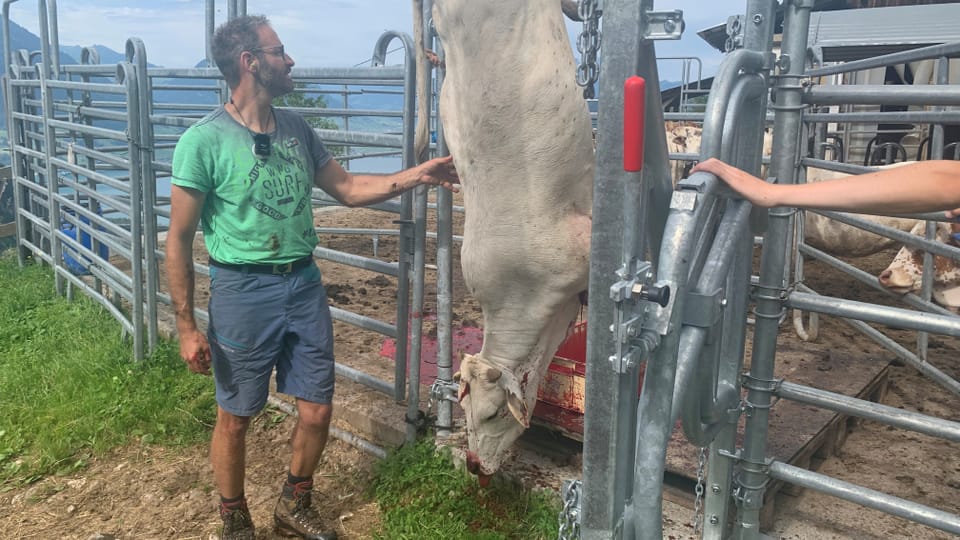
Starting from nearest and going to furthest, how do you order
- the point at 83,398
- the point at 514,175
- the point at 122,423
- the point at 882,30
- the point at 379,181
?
1. the point at 514,175
2. the point at 379,181
3. the point at 122,423
4. the point at 83,398
5. the point at 882,30

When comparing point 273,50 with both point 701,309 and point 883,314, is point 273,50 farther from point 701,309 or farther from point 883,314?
point 883,314

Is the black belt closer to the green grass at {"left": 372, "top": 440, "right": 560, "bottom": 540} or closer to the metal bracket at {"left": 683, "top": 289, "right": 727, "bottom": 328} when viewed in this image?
the green grass at {"left": 372, "top": 440, "right": 560, "bottom": 540}

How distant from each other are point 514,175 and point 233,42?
4.08 ft

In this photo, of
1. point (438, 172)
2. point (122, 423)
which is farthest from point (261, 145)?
point (122, 423)

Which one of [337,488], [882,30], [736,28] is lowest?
[337,488]

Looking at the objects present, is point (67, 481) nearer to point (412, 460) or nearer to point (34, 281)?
point (412, 460)

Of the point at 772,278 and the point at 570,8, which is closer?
the point at 772,278

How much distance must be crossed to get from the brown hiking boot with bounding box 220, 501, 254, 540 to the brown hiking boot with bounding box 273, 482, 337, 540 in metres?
0.15

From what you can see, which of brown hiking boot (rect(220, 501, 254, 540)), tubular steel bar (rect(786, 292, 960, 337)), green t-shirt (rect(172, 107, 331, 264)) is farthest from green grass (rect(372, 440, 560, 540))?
tubular steel bar (rect(786, 292, 960, 337))

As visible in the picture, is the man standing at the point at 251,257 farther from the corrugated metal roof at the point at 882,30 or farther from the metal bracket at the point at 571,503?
the corrugated metal roof at the point at 882,30

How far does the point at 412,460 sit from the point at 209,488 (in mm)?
1003

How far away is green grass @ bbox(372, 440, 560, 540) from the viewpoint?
3.12 m

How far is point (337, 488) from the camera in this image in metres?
3.70

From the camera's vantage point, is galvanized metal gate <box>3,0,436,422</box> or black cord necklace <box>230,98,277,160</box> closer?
black cord necklace <box>230,98,277,160</box>
